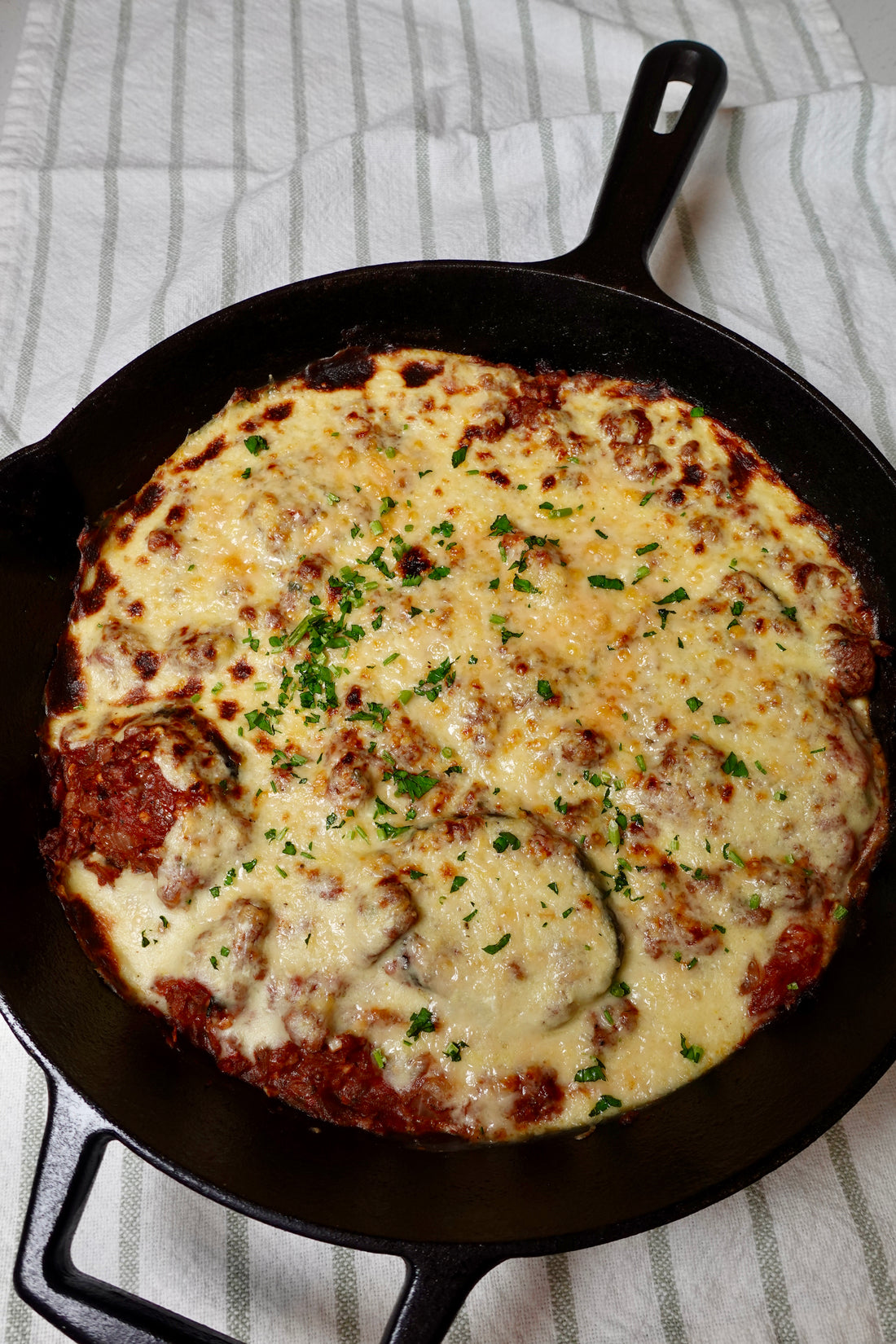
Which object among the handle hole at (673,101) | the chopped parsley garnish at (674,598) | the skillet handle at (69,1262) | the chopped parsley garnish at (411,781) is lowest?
the skillet handle at (69,1262)

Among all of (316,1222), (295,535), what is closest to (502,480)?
(295,535)

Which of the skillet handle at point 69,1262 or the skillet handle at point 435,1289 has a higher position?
the skillet handle at point 435,1289

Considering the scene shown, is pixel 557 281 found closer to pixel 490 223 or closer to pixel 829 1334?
pixel 490 223

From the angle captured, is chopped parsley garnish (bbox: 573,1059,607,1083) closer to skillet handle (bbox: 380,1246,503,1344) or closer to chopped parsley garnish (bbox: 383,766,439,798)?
skillet handle (bbox: 380,1246,503,1344)

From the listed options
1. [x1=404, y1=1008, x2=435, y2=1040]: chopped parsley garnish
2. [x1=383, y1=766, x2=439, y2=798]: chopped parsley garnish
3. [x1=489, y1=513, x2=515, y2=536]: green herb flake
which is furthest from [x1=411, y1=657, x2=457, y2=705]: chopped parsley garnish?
[x1=404, y1=1008, x2=435, y2=1040]: chopped parsley garnish

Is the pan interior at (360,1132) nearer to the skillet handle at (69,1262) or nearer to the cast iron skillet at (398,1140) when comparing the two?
the cast iron skillet at (398,1140)

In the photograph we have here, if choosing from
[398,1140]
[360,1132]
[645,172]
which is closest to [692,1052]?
[398,1140]

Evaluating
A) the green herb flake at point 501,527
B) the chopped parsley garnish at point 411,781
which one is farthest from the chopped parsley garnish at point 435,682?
the green herb flake at point 501,527
